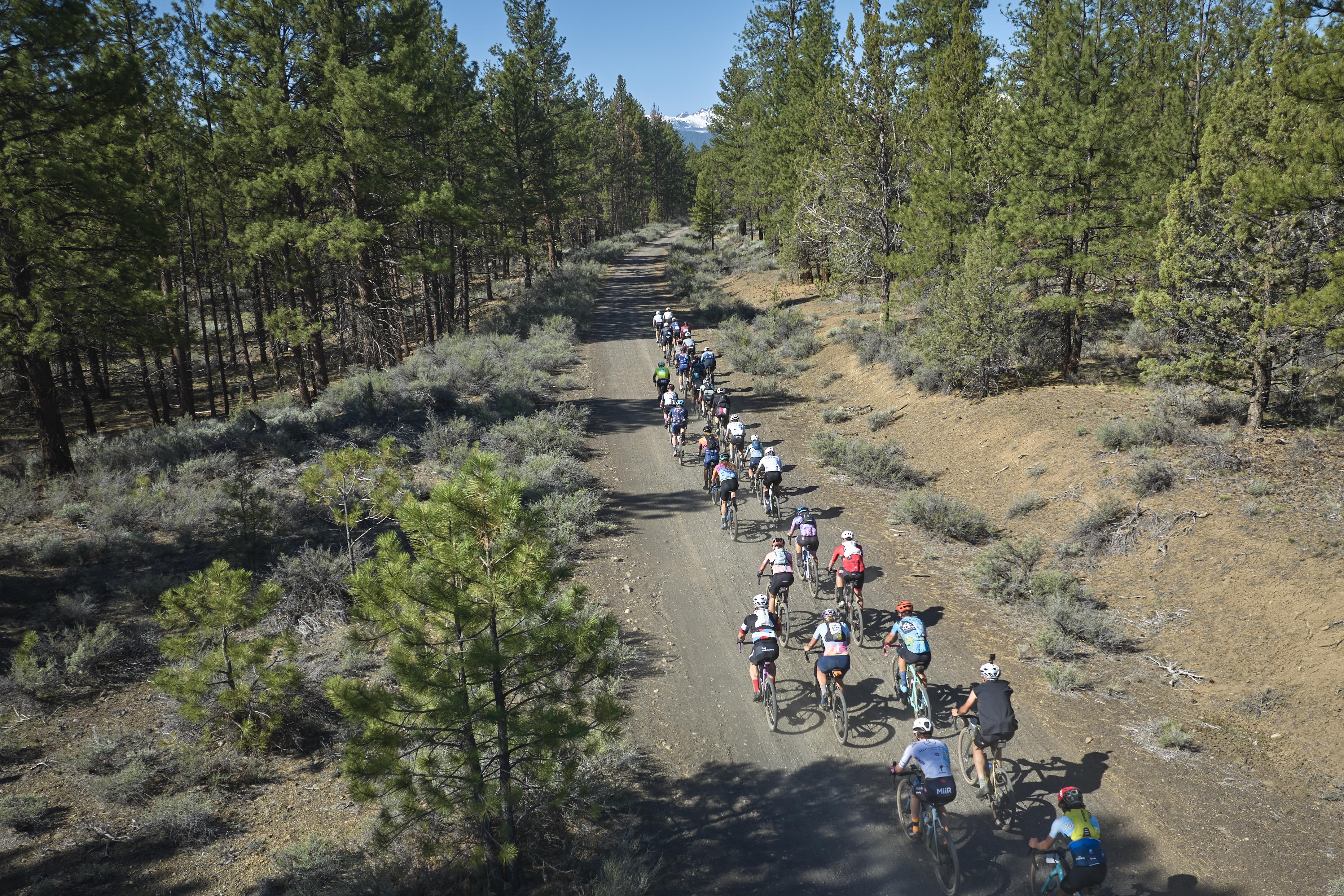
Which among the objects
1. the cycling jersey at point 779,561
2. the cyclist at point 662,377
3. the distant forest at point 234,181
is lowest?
the cycling jersey at point 779,561

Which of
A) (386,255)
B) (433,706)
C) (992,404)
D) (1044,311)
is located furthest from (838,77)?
(433,706)

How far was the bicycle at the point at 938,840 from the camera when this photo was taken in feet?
22.1

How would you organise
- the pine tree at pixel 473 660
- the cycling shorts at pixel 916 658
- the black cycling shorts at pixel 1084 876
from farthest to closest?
the cycling shorts at pixel 916 658
the black cycling shorts at pixel 1084 876
the pine tree at pixel 473 660

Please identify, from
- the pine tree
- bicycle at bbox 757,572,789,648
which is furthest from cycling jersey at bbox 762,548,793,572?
the pine tree

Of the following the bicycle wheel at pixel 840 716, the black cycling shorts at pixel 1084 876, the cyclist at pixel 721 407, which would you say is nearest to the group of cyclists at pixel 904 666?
the black cycling shorts at pixel 1084 876

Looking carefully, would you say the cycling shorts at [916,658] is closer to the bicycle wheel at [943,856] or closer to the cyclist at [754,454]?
the bicycle wheel at [943,856]

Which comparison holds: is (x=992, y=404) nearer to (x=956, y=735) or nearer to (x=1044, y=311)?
(x=1044, y=311)

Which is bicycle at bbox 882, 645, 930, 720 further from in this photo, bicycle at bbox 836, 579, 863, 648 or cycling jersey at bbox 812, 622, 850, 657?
bicycle at bbox 836, 579, 863, 648

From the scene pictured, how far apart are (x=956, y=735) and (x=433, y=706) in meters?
7.04

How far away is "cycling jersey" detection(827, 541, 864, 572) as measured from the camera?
1115 cm

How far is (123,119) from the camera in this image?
53.3 feet

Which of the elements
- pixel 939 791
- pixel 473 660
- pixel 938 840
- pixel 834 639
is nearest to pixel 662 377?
pixel 834 639

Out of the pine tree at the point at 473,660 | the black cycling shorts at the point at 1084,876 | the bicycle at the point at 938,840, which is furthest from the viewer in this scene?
the bicycle at the point at 938,840

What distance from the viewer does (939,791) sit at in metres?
6.86
